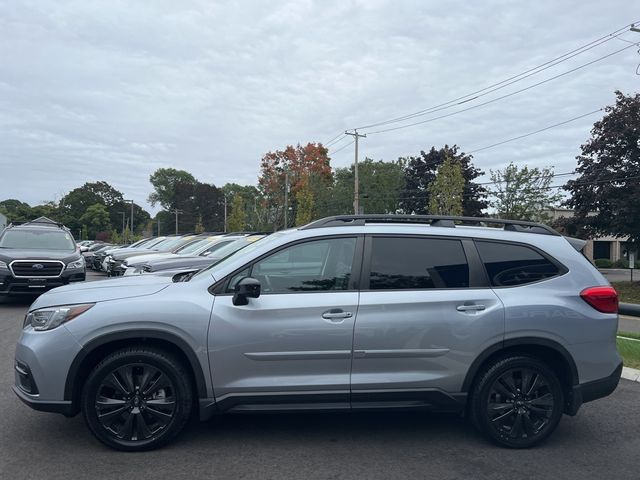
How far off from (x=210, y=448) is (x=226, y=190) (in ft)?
349

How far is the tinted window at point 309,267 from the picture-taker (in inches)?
178

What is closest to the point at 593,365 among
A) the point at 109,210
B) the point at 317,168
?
the point at 317,168

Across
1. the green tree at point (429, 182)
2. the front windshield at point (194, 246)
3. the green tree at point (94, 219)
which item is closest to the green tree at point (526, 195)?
the green tree at point (429, 182)

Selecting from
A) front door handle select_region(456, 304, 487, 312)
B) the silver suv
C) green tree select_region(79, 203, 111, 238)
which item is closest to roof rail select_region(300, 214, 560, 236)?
the silver suv

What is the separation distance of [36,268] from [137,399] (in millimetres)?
8820

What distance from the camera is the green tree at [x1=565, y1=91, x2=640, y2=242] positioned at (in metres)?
31.2

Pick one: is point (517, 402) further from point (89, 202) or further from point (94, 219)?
point (89, 202)

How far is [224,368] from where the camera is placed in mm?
4254

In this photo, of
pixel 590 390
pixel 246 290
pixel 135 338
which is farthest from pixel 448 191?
pixel 135 338

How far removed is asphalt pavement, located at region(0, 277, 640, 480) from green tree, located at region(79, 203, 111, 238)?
90130mm

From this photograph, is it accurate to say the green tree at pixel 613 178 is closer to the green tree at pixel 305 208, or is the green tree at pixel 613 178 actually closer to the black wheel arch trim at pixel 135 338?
the green tree at pixel 305 208

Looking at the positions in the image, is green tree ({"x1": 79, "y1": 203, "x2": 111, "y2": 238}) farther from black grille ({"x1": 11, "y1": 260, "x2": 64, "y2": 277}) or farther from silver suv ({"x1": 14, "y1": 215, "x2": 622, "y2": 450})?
silver suv ({"x1": 14, "y1": 215, "x2": 622, "y2": 450})

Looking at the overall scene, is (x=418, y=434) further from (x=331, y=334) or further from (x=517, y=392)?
(x=331, y=334)

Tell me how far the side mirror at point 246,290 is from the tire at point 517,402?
1.95 metres
